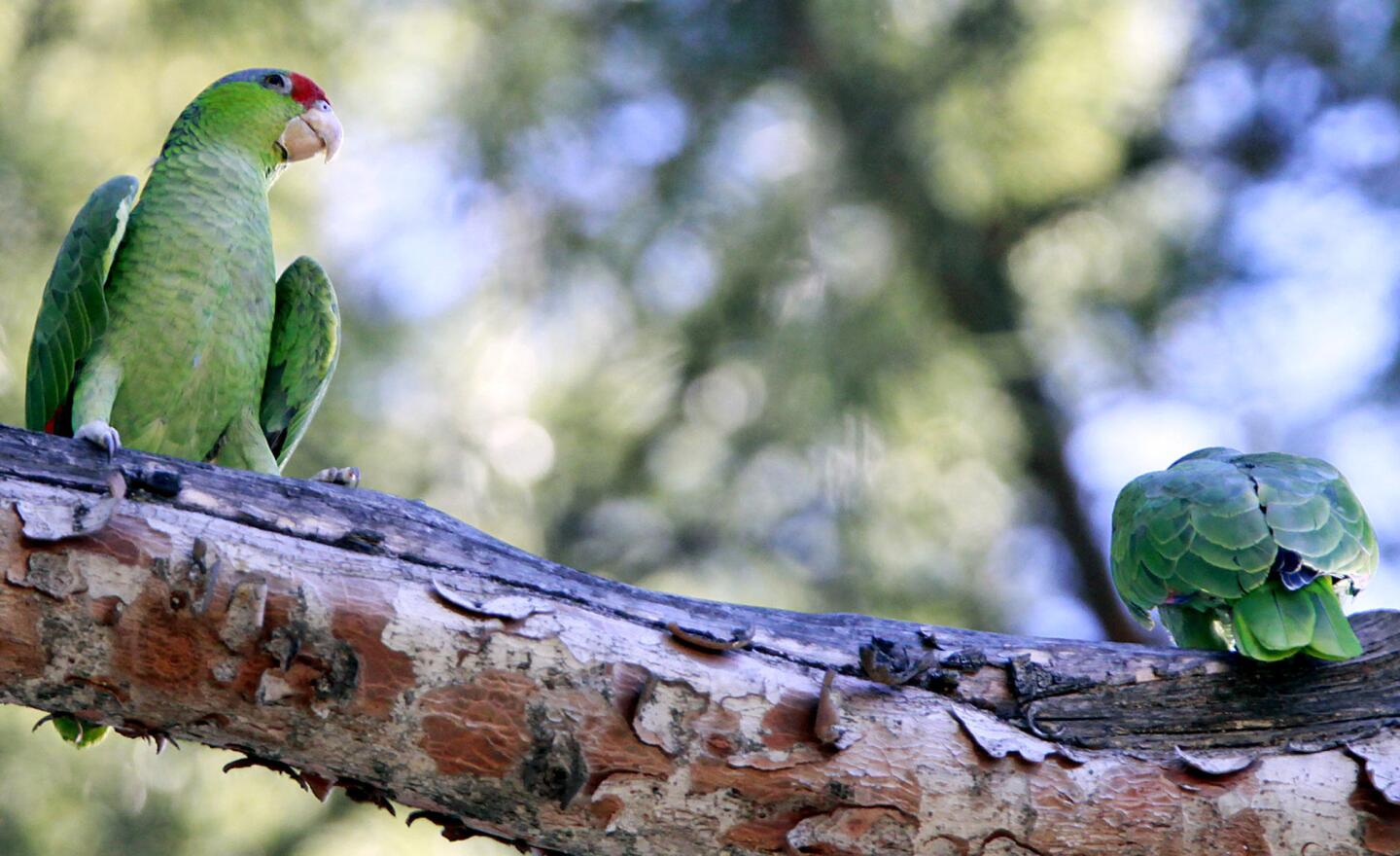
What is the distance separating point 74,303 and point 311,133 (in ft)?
2.44

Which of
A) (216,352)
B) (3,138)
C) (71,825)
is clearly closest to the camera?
(216,352)

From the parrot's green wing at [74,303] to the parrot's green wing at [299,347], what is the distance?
0.40 m

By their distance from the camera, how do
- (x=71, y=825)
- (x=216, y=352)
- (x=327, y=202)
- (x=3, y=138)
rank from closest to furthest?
1. (x=216, y=352)
2. (x=3, y=138)
3. (x=327, y=202)
4. (x=71, y=825)

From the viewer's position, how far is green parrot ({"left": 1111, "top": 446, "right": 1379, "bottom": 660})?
1.61 m

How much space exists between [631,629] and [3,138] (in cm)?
255

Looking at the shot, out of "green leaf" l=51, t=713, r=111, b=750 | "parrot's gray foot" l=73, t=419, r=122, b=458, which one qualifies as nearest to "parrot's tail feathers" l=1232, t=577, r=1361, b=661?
"parrot's gray foot" l=73, t=419, r=122, b=458

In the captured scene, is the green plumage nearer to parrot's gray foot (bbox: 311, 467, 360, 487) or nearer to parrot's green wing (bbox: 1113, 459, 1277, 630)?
parrot's gray foot (bbox: 311, 467, 360, 487)

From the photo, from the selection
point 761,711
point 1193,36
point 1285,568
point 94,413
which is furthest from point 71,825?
point 1193,36

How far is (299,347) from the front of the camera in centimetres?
248

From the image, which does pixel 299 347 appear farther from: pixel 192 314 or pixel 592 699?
pixel 592 699

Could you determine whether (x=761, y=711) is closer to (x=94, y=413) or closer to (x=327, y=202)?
(x=94, y=413)

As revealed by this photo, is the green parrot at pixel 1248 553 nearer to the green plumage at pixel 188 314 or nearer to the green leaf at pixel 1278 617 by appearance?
the green leaf at pixel 1278 617

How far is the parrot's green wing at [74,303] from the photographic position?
2.07 metres

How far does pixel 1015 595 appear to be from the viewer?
13.8ft
